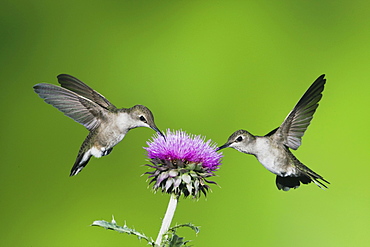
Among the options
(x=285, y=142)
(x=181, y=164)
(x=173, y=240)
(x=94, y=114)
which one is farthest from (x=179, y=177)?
(x=285, y=142)

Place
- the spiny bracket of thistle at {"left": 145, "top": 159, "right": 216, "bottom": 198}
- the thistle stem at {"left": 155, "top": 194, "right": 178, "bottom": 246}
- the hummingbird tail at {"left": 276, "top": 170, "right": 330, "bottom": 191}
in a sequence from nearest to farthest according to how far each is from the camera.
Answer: the thistle stem at {"left": 155, "top": 194, "right": 178, "bottom": 246}, the spiny bracket of thistle at {"left": 145, "top": 159, "right": 216, "bottom": 198}, the hummingbird tail at {"left": 276, "top": 170, "right": 330, "bottom": 191}

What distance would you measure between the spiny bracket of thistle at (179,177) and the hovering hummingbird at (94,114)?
3.7 inches

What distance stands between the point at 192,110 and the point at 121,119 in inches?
58.2

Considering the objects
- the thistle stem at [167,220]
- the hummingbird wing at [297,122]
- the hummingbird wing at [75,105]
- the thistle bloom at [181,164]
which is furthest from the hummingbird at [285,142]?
the hummingbird wing at [75,105]

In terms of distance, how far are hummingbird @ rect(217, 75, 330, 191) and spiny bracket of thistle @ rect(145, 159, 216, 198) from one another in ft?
0.50

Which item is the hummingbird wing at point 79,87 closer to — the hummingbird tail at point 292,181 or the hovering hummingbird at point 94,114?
the hovering hummingbird at point 94,114

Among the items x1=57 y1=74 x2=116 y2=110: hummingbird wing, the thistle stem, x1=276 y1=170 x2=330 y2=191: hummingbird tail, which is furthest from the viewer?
x1=276 y1=170 x2=330 y2=191: hummingbird tail

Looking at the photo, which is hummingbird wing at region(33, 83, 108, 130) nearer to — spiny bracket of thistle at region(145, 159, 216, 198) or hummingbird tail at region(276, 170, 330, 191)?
spiny bracket of thistle at region(145, 159, 216, 198)

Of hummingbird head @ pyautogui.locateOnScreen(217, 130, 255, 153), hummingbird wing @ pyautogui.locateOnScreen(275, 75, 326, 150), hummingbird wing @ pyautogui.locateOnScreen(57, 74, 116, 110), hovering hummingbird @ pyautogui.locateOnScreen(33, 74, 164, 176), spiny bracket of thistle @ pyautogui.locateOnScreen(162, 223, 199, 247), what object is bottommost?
spiny bracket of thistle @ pyautogui.locateOnScreen(162, 223, 199, 247)

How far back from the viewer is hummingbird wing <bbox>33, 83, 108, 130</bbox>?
138 cm

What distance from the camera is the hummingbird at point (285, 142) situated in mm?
1539

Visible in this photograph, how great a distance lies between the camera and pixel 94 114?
148 centimetres

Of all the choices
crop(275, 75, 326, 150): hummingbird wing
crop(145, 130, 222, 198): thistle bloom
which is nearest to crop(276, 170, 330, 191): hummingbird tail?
crop(275, 75, 326, 150): hummingbird wing
